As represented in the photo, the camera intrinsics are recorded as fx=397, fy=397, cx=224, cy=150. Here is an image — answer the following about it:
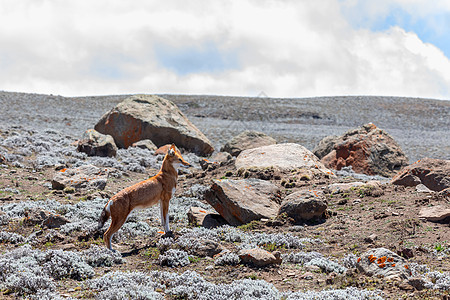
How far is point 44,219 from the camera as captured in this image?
1171cm

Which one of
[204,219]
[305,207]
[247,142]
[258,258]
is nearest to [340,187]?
[305,207]

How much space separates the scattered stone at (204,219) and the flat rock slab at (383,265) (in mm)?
5042

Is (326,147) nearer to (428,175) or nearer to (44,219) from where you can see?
(428,175)

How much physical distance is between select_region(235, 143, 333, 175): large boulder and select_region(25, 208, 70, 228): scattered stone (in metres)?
8.83

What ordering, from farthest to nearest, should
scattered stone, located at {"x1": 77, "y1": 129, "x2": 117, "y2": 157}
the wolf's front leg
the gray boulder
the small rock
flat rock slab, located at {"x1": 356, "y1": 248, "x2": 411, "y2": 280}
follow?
the gray boulder → scattered stone, located at {"x1": 77, "y1": 129, "x2": 117, "y2": 157} → the small rock → the wolf's front leg → flat rock slab, located at {"x1": 356, "y1": 248, "x2": 411, "y2": 280}

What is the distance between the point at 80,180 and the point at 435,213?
1323 centimetres

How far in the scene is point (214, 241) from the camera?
10211 mm

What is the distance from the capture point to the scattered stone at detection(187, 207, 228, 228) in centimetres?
1230

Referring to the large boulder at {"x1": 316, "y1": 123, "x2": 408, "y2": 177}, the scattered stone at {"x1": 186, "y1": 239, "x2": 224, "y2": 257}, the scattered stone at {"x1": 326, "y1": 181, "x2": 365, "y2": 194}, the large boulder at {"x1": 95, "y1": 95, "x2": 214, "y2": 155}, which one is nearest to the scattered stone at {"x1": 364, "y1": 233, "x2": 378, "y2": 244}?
the scattered stone at {"x1": 186, "y1": 239, "x2": 224, "y2": 257}

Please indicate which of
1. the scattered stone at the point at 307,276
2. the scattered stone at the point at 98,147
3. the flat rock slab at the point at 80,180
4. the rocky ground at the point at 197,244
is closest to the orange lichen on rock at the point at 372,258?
the rocky ground at the point at 197,244

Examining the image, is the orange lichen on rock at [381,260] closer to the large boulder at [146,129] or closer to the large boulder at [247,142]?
the large boulder at [247,142]

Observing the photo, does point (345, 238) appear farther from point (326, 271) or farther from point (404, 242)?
point (326, 271)

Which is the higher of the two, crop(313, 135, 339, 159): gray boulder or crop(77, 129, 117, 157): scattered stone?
crop(313, 135, 339, 159): gray boulder

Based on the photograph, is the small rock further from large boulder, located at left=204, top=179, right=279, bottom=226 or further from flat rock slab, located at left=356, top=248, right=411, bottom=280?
flat rock slab, located at left=356, top=248, right=411, bottom=280
